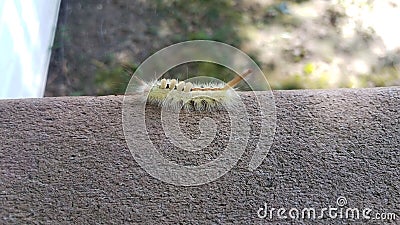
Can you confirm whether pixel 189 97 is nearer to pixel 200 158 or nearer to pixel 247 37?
pixel 200 158

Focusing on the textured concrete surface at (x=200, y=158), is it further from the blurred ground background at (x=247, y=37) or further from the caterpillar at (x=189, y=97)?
the blurred ground background at (x=247, y=37)

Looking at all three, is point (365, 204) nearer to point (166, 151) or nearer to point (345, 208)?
point (345, 208)

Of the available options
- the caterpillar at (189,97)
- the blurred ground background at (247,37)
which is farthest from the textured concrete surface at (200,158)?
the blurred ground background at (247,37)

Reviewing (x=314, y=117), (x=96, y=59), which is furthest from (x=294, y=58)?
(x=314, y=117)

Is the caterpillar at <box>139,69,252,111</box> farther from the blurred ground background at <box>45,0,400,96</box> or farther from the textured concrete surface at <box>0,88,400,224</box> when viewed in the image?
the blurred ground background at <box>45,0,400,96</box>

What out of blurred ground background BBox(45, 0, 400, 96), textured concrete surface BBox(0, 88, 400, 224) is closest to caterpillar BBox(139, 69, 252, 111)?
textured concrete surface BBox(0, 88, 400, 224)

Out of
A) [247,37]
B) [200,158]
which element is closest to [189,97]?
[200,158]
